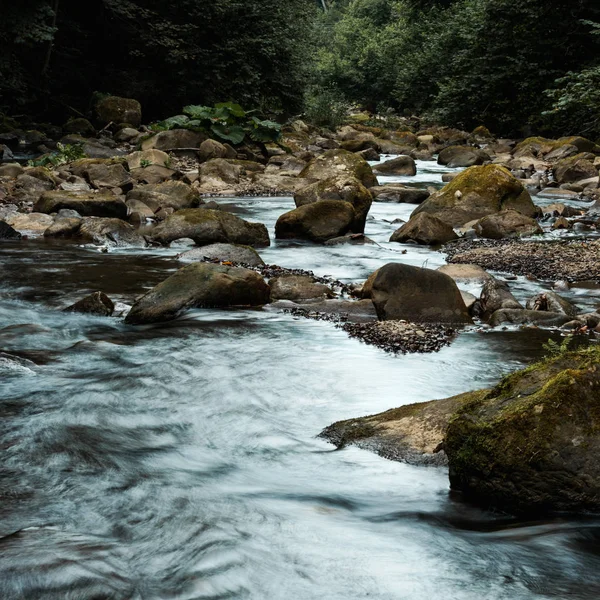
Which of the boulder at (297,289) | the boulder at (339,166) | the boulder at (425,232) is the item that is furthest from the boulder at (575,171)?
the boulder at (297,289)

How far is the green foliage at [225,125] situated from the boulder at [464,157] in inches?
193

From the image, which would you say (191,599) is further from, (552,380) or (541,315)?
(541,315)

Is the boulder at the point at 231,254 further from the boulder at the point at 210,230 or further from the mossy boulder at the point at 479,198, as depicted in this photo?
the mossy boulder at the point at 479,198

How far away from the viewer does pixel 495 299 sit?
23.9 feet

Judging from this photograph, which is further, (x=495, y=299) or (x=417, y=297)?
(x=495, y=299)

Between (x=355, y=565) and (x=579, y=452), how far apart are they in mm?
1054

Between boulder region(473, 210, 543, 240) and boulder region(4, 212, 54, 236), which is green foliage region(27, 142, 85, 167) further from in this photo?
boulder region(473, 210, 543, 240)

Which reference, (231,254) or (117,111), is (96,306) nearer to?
(231,254)

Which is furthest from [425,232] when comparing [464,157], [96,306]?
[464,157]

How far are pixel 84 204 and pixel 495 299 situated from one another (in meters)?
7.07

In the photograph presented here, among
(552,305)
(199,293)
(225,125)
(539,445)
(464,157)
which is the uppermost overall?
(539,445)

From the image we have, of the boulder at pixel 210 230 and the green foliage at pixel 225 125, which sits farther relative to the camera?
the green foliage at pixel 225 125

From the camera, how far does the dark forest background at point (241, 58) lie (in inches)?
906

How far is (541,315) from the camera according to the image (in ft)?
22.8
